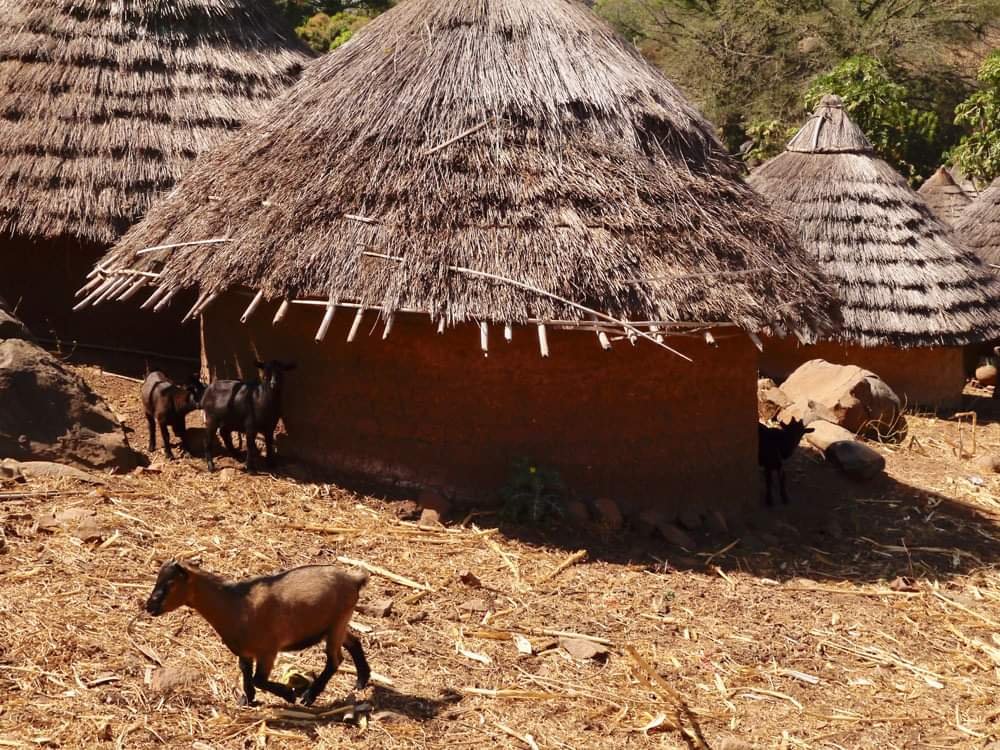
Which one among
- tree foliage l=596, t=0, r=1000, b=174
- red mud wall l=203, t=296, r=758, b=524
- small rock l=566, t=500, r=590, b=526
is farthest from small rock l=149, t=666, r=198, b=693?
tree foliage l=596, t=0, r=1000, b=174

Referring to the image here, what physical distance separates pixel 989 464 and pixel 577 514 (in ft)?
16.8

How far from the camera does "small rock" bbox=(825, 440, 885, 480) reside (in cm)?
1004

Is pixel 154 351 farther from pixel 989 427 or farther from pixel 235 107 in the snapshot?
pixel 989 427

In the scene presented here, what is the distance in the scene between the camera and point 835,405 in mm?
11531

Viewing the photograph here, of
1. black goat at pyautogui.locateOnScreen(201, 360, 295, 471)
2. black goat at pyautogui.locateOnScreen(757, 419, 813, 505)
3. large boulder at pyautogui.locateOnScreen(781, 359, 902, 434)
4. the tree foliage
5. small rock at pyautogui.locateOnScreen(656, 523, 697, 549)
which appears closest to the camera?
small rock at pyautogui.locateOnScreen(656, 523, 697, 549)

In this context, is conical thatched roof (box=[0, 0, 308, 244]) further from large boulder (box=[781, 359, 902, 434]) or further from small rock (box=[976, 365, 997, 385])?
small rock (box=[976, 365, 997, 385])

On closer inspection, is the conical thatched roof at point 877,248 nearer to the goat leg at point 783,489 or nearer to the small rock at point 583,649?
the goat leg at point 783,489

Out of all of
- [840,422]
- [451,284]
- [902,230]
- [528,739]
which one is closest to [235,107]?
[451,284]

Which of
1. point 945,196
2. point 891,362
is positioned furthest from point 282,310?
point 945,196

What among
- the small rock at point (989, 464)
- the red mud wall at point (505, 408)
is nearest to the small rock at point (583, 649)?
the red mud wall at point (505, 408)

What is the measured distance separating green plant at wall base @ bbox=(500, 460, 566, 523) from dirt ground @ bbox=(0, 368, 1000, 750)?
0.39 feet

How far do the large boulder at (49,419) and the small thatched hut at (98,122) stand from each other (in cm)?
272

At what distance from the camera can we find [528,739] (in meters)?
5.05

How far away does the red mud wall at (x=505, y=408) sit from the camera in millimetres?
7758
